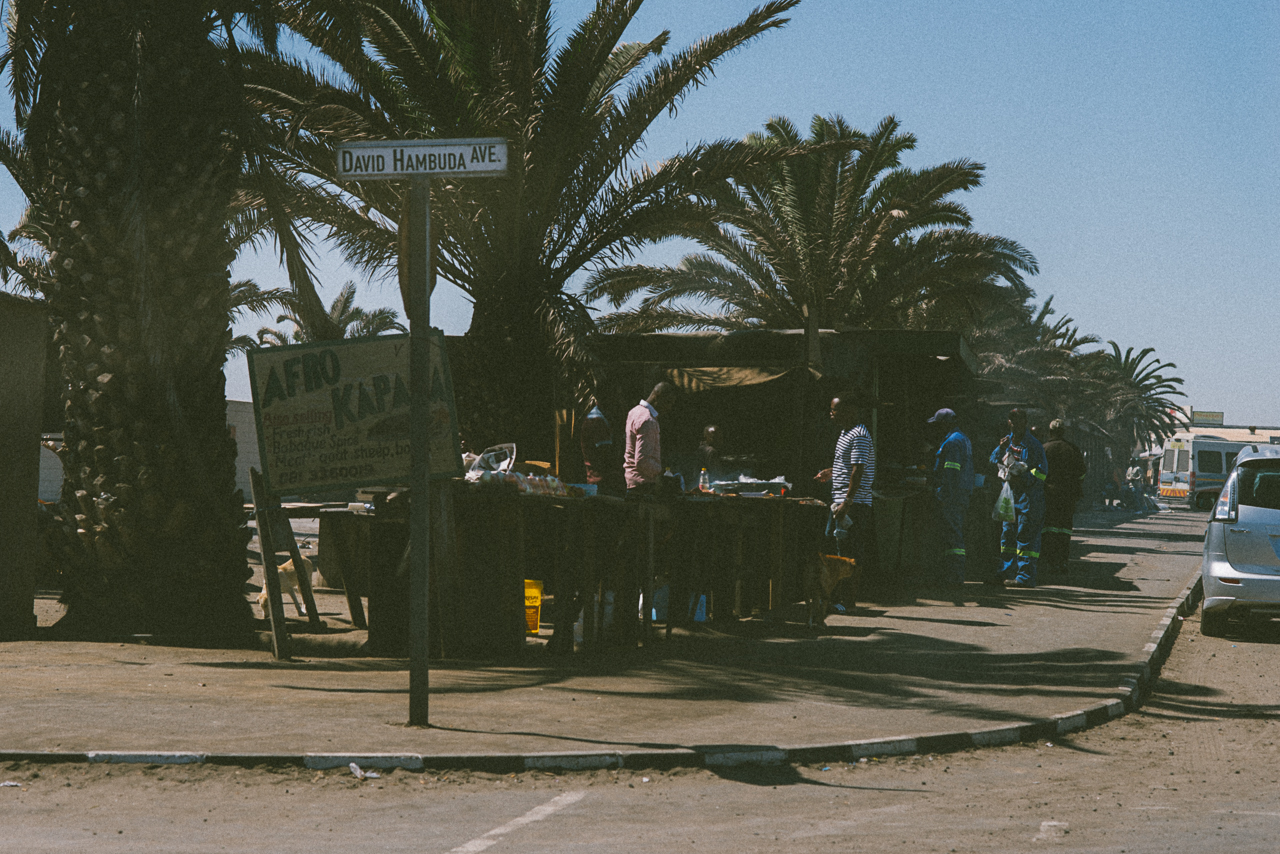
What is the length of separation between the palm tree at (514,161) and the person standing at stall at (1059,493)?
5.45 metres

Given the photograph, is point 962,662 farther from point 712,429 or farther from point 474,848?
point 712,429

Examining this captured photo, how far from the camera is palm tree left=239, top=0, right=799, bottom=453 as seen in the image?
14031mm

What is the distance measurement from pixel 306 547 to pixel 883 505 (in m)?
9.12

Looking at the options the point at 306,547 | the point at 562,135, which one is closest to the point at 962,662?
the point at 562,135

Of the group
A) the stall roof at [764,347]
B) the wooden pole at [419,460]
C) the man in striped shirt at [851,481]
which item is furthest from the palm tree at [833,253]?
the wooden pole at [419,460]

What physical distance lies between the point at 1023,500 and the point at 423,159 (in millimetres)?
10577

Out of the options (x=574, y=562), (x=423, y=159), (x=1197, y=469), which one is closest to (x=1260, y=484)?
(x=574, y=562)

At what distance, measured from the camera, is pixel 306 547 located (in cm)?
1897

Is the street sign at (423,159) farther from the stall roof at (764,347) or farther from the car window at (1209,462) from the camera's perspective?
the car window at (1209,462)

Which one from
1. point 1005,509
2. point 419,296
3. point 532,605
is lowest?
point 532,605

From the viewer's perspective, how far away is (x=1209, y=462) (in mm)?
49125

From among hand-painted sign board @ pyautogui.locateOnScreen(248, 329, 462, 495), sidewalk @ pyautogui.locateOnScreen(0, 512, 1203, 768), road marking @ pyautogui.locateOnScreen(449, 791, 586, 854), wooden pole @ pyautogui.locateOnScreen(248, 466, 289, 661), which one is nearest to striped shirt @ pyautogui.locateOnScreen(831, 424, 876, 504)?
sidewalk @ pyautogui.locateOnScreen(0, 512, 1203, 768)

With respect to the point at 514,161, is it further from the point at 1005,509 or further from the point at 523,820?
the point at 523,820

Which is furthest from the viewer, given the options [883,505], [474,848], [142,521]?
[883,505]
